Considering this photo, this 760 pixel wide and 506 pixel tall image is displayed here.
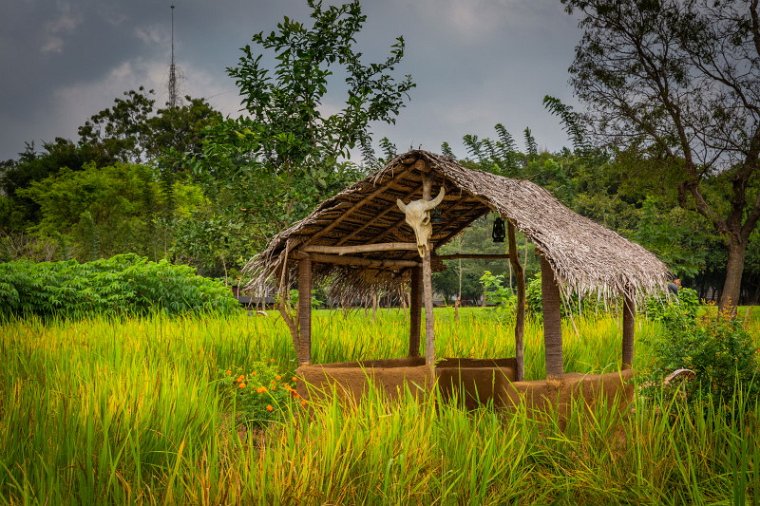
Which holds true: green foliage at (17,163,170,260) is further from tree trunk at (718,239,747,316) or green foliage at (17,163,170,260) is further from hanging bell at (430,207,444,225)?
hanging bell at (430,207,444,225)

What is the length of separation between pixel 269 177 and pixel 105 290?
4.64 metres

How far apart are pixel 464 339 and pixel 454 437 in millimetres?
4787

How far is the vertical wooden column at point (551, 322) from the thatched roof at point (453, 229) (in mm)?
322

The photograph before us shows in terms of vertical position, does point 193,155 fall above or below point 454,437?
above

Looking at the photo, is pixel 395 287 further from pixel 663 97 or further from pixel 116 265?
pixel 663 97

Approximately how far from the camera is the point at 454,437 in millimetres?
4309

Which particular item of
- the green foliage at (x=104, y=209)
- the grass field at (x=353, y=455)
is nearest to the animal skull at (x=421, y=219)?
the grass field at (x=353, y=455)

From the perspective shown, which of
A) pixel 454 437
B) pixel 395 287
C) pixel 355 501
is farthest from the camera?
pixel 395 287

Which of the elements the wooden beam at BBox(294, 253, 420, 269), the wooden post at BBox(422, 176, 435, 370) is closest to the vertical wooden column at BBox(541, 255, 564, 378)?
the wooden post at BBox(422, 176, 435, 370)

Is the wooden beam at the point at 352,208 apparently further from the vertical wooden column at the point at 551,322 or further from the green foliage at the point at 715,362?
the green foliage at the point at 715,362

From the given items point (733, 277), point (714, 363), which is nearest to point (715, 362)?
point (714, 363)

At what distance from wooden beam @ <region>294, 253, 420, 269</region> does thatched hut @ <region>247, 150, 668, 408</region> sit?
0.4 inches

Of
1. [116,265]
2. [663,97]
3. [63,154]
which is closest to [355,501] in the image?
[116,265]

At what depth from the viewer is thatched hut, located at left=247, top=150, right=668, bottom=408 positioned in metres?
5.64
